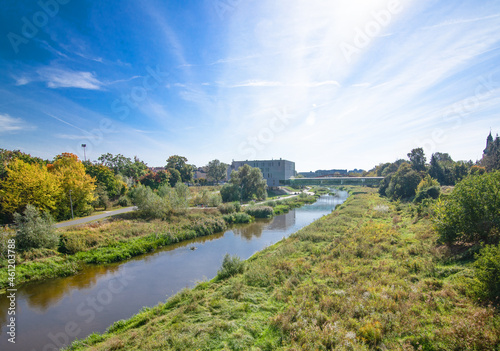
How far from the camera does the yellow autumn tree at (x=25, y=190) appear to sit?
832 inches

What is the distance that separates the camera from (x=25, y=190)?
21.6 metres

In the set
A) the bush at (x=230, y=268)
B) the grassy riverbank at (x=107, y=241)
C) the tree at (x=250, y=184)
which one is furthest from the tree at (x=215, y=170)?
the bush at (x=230, y=268)

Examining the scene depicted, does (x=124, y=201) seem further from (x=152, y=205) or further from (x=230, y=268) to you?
(x=230, y=268)

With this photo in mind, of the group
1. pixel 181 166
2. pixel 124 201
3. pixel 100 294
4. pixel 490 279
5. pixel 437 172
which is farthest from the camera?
pixel 181 166

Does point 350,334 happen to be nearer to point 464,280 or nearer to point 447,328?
point 447,328

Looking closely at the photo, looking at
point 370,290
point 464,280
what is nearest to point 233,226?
point 370,290

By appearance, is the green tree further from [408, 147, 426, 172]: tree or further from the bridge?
[408, 147, 426, 172]: tree

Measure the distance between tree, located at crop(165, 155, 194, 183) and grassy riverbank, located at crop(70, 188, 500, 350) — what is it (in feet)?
191

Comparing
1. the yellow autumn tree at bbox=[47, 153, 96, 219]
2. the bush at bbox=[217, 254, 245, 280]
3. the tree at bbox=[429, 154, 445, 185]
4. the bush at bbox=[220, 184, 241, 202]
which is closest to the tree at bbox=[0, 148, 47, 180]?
the yellow autumn tree at bbox=[47, 153, 96, 219]

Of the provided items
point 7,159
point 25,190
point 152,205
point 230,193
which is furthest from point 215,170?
point 25,190

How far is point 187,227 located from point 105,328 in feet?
54.5

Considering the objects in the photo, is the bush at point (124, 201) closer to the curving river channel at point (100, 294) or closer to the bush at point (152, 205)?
the bush at point (152, 205)

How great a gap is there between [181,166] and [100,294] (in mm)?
58702

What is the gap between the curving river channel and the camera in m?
10.1
